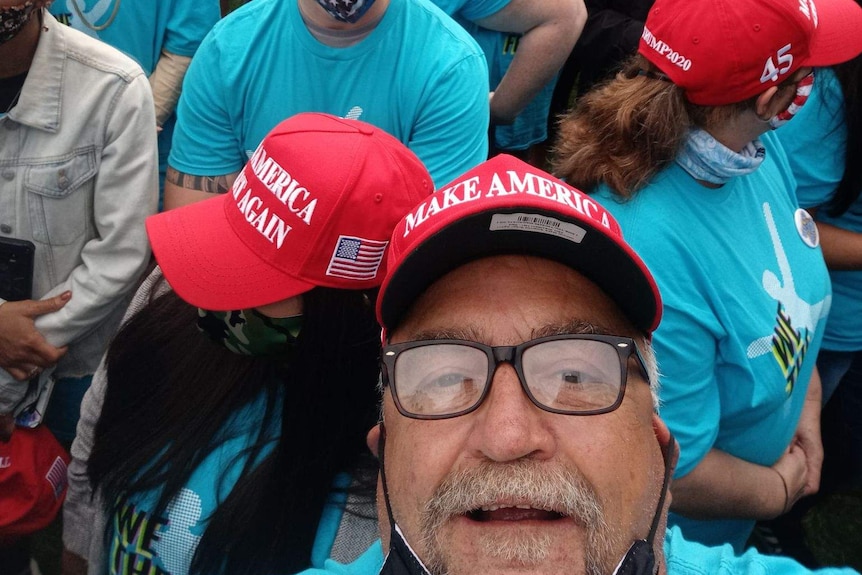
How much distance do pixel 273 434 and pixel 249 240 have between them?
42 cm

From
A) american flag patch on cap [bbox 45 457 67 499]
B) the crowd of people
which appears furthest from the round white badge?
american flag patch on cap [bbox 45 457 67 499]


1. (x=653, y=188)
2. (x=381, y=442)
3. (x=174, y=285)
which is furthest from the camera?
(x=653, y=188)

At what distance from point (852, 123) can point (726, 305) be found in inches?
38.2

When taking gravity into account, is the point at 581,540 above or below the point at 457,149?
above

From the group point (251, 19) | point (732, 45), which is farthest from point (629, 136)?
point (251, 19)

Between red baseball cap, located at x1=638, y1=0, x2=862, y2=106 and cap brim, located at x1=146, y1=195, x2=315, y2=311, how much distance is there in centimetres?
107

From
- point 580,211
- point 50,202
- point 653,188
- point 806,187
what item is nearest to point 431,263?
point 580,211

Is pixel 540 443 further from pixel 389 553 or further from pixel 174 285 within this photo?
pixel 174 285

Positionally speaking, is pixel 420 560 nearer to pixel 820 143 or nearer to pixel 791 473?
pixel 791 473

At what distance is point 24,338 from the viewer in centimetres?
244

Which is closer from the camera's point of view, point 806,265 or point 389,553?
point 389,553

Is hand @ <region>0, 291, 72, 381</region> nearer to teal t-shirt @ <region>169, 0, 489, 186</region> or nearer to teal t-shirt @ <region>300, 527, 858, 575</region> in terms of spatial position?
teal t-shirt @ <region>169, 0, 489, 186</region>

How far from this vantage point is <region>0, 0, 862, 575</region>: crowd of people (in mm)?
1318

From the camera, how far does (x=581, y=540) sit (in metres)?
1.22
